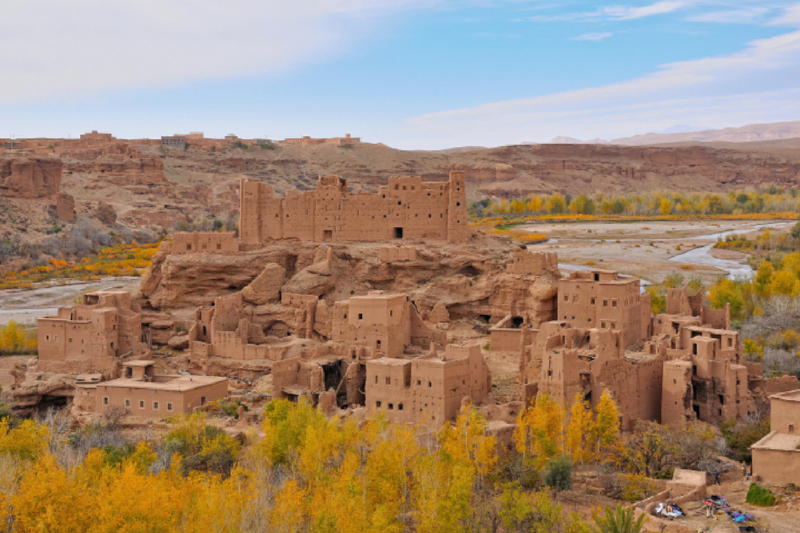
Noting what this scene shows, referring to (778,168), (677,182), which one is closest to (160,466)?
(677,182)

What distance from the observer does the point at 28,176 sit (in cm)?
8831

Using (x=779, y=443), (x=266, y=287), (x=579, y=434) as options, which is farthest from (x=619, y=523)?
(x=266, y=287)

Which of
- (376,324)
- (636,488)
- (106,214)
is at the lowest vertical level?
(636,488)

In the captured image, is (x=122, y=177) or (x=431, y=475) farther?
(x=122, y=177)

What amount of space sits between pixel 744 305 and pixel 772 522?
99.6ft

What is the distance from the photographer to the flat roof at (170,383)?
105 feet

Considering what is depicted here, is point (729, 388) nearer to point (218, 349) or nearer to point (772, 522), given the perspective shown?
point (772, 522)

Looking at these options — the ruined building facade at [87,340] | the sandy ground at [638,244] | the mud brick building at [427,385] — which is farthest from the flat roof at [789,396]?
the sandy ground at [638,244]

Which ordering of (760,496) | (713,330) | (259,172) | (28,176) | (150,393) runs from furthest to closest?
(259,172)
(28,176)
(713,330)
(150,393)
(760,496)

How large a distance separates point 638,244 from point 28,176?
58.5 metres

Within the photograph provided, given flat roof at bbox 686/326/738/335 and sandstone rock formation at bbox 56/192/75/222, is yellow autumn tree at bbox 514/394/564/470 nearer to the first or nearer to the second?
flat roof at bbox 686/326/738/335

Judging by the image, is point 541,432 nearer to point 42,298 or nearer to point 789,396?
point 789,396

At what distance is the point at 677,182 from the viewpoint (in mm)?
151000

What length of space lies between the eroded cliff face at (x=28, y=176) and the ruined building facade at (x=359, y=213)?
173 ft
